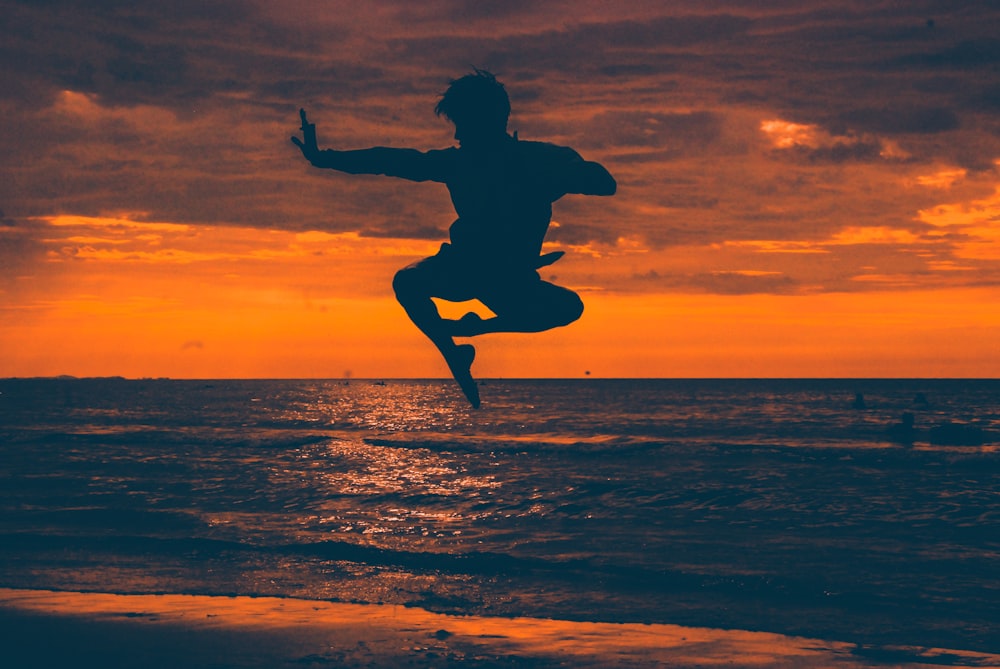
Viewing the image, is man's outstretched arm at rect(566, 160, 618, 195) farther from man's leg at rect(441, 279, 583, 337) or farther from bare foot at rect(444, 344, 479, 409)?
bare foot at rect(444, 344, 479, 409)

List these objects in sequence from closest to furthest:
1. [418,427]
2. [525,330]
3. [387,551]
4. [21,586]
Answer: [525,330] < [21,586] < [387,551] < [418,427]

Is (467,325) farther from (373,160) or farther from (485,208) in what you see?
(373,160)

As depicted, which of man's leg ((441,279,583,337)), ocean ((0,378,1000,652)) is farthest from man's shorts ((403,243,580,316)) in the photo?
ocean ((0,378,1000,652))

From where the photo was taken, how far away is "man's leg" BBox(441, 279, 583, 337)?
14.4ft

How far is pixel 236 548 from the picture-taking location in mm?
18188

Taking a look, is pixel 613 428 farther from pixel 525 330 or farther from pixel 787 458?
pixel 525 330

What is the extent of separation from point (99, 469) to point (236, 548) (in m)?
15.6

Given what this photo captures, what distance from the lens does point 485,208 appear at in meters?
4.26

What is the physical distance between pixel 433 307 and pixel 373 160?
763 millimetres

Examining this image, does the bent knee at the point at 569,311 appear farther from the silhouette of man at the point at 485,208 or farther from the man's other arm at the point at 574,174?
the man's other arm at the point at 574,174

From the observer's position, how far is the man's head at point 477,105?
4.04 m

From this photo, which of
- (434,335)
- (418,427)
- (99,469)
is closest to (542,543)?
(434,335)

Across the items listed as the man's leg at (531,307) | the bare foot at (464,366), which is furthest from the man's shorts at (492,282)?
the bare foot at (464,366)

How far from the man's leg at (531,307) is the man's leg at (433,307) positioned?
16 cm
